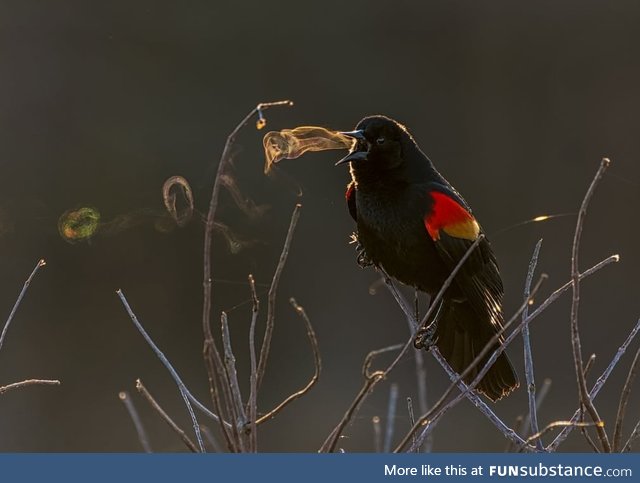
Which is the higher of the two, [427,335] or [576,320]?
[576,320]

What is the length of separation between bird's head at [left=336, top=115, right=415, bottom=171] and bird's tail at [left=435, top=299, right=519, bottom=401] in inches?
13.8

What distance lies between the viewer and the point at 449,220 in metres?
2.29

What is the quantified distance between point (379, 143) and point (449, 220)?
0.25 metres

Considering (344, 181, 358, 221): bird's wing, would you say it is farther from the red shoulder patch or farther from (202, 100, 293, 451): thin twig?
(202, 100, 293, 451): thin twig

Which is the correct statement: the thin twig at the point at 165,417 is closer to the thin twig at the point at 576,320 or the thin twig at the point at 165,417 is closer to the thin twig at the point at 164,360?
the thin twig at the point at 164,360

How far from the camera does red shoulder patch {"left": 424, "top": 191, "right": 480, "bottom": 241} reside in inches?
89.7

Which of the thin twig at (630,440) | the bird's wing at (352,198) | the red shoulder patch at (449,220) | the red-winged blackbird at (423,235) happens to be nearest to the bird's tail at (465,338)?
the red-winged blackbird at (423,235)

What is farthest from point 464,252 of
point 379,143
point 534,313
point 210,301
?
point 210,301

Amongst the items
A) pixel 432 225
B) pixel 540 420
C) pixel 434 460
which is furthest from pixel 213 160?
pixel 434 460

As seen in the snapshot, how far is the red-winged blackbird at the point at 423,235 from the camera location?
88.9 inches

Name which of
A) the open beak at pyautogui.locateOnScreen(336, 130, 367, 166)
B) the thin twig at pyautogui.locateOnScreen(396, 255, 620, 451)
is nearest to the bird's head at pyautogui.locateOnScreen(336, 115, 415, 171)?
the open beak at pyautogui.locateOnScreen(336, 130, 367, 166)

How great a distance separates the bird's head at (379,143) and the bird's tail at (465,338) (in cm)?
35

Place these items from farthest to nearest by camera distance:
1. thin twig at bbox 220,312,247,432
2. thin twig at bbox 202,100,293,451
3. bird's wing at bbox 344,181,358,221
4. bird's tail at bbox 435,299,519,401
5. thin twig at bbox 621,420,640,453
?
1. bird's wing at bbox 344,181,358,221
2. bird's tail at bbox 435,299,519,401
3. thin twig at bbox 621,420,640,453
4. thin twig at bbox 220,312,247,432
5. thin twig at bbox 202,100,293,451

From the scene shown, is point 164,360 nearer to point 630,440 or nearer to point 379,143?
point 630,440
